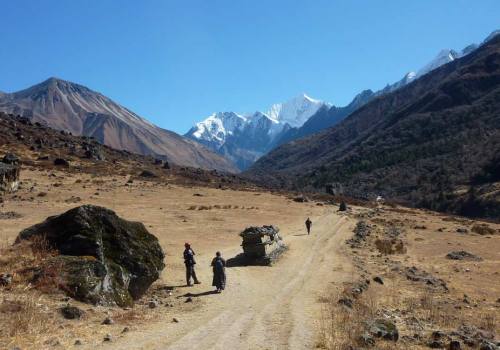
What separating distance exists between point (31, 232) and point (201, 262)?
36.6 feet

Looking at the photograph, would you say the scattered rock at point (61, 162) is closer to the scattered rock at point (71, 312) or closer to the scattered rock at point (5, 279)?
the scattered rock at point (5, 279)

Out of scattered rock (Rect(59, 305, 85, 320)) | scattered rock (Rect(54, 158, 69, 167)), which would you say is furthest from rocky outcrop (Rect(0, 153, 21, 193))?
scattered rock (Rect(59, 305, 85, 320))

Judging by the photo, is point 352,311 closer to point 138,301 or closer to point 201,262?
point 138,301

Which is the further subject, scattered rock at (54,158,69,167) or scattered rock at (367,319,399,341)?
scattered rock at (54,158,69,167)

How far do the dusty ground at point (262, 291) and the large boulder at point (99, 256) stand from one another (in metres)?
0.77

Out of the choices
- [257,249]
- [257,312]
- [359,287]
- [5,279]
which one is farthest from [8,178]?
[257,312]

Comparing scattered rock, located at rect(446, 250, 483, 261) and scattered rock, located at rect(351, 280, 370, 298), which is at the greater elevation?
scattered rock, located at rect(446, 250, 483, 261)

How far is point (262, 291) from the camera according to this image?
72.9 ft

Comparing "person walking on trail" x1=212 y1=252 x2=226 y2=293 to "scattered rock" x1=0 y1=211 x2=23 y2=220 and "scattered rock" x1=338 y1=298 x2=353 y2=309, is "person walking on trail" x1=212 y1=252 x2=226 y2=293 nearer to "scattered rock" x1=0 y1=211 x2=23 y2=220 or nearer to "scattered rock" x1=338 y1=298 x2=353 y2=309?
"scattered rock" x1=338 y1=298 x2=353 y2=309

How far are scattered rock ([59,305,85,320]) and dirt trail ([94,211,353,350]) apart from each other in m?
2.06

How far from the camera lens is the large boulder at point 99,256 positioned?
56.8 feet

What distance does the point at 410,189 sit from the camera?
149625 millimetres

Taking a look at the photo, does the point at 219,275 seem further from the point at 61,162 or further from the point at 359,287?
the point at 61,162

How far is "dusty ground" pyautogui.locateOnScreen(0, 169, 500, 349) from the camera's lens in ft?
46.9
